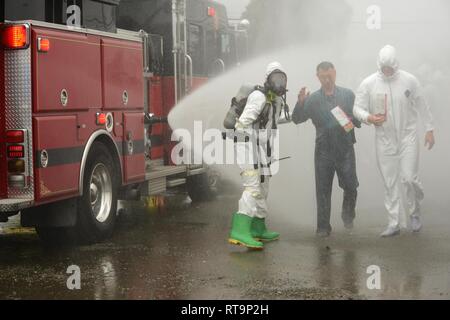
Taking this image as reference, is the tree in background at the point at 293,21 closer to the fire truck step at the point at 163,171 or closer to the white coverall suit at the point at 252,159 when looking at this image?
the fire truck step at the point at 163,171

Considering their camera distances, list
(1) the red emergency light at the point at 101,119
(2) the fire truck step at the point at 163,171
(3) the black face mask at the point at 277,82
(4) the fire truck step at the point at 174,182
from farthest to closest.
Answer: (4) the fire truck step at the point at 174,182 → (2) the fire truck step at the point at 163,171 → (1) the red emergency light at the point at 101,119 → (3) the black face mask at the point at 277,82

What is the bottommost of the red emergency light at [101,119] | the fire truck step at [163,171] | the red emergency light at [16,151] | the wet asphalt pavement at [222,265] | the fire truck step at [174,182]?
the wet asphalt pavement at [222,265]

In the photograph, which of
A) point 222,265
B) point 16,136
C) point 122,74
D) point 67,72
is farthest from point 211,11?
point 222,265

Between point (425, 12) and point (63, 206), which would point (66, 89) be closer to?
point (63, 206)

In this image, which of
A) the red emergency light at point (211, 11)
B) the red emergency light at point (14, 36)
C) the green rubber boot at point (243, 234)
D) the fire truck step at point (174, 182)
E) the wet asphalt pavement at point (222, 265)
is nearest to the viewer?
the wet asphalt pavement at point (222, 265)

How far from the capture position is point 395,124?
897 cm

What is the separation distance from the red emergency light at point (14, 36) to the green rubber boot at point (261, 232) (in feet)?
9.19

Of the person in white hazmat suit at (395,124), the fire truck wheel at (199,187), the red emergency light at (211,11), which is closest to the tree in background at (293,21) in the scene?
the red emergency light at (211,11)

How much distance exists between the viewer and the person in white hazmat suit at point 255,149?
27.1 ft

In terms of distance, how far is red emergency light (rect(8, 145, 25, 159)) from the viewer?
7.54 m

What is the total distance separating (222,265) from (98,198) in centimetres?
203

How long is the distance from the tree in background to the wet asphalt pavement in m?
9.30

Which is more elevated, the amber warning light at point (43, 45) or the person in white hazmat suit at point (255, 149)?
the amber warning light at point (43, 45)
